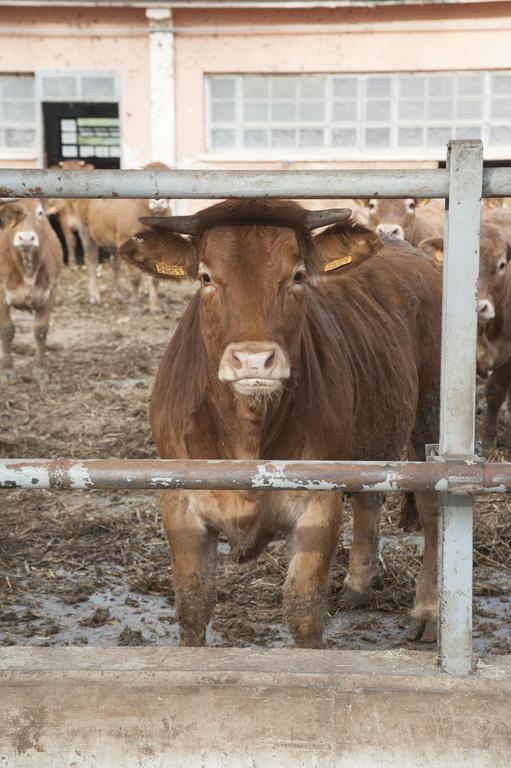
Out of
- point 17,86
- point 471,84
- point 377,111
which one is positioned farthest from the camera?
point 17,86

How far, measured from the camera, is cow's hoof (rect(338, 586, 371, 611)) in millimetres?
4219

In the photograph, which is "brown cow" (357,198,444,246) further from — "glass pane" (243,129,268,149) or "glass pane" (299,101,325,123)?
"glass pane" (243,129,268,149)

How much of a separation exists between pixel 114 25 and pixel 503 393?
1285 cm

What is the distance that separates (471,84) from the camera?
56.9 ft

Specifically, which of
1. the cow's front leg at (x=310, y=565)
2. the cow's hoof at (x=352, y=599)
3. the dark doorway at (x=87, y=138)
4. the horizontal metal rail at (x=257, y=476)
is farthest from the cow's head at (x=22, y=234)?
the dark doorway at (x=87, y=138)

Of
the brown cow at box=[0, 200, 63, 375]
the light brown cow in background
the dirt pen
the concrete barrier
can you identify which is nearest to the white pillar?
the light brown cow in background

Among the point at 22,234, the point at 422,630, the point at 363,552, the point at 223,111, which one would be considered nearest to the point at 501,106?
the point at 223,111

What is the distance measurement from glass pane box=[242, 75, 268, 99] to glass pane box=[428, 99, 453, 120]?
307 cm

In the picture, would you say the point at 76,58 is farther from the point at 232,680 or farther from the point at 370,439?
the point at 232,680

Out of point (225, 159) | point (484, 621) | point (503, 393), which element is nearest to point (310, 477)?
point (484, 621)

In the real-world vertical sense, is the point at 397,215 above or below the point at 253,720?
above

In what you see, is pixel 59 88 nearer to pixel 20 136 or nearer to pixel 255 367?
pixel 20 136

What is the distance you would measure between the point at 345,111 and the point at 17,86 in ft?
20.8

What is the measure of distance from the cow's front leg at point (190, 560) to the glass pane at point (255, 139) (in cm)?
1565
